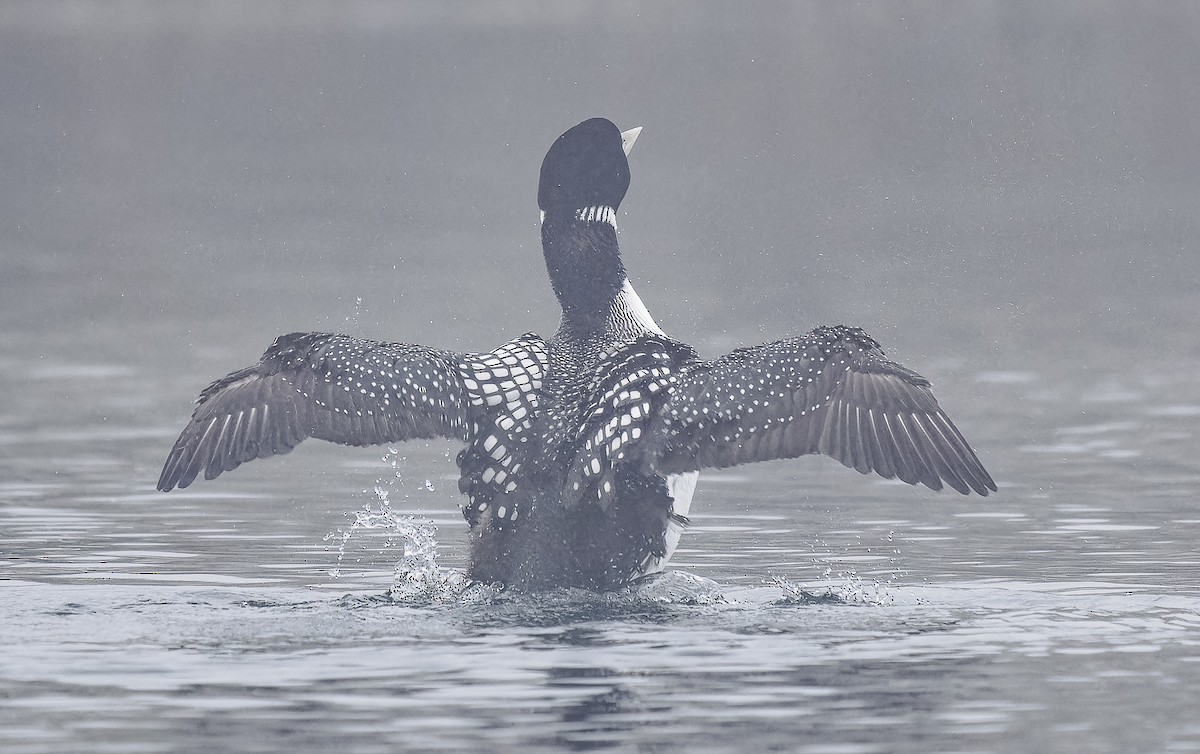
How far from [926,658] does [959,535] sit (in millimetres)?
2321

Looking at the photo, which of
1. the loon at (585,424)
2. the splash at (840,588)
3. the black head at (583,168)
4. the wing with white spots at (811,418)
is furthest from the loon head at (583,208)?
the splash at (840,588)

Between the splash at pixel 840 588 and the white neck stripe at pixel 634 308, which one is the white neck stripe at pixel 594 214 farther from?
the splash at pixel 840 588

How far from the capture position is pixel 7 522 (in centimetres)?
828

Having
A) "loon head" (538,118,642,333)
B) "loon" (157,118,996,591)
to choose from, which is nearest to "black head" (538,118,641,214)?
"loon head" (538,118,642,333)

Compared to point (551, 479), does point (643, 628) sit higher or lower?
lower

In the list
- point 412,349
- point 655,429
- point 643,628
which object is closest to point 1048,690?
point 643,628

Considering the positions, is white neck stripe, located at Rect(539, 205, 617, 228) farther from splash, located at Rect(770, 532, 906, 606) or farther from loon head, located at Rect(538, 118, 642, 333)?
splash, located at Rect(770, 532, 906, 606)

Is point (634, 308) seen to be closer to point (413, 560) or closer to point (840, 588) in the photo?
point (413, 560)

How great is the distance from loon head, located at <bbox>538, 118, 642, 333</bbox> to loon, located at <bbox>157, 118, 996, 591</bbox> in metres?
0.51

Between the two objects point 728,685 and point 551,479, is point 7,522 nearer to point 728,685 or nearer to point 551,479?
point 551,479

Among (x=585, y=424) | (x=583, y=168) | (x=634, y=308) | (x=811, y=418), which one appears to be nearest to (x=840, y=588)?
(x=811, y=418)

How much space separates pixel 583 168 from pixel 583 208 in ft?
0.44

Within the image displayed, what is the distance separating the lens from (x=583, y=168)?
7.59 m

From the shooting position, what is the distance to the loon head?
24.7ft
